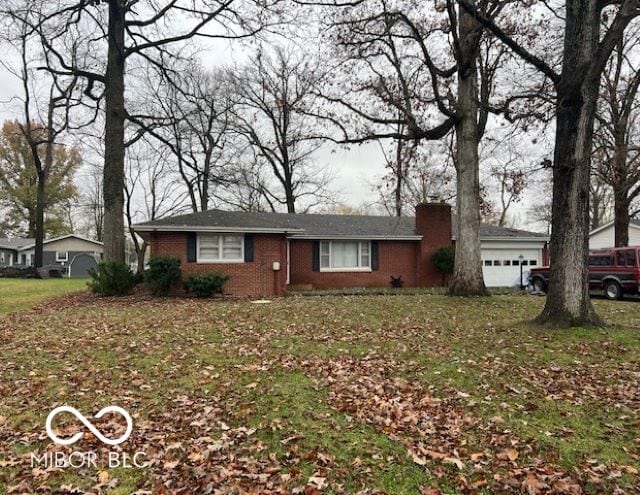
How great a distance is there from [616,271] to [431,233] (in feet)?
25.2

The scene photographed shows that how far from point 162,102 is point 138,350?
25007 mm

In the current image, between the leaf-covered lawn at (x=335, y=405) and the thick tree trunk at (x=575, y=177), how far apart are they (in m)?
0.64

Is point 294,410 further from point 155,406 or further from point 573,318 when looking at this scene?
point 573,318

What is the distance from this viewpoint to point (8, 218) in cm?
4606

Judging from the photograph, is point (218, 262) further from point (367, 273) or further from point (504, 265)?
point (504, 265)

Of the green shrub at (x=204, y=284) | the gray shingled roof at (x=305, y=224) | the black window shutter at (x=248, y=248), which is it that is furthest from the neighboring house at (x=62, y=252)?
the green shrub at (x=204, y=284)

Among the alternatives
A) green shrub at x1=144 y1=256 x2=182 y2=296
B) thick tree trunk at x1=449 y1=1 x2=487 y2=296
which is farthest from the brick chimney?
green shrub at x1=144 y1=256 x2=182 y2=296

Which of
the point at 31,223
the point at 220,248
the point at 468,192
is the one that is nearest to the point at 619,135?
the point at 468,192

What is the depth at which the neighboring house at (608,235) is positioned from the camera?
106 feet

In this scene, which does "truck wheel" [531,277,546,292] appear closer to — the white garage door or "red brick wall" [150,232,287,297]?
the white garage door

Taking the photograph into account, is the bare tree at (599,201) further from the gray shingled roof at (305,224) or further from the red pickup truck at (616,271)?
the red pickup truck at (616,271)

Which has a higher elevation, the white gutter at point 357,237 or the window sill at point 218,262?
the white gutter at point 357,237

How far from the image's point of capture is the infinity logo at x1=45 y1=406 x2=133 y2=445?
4090 mm

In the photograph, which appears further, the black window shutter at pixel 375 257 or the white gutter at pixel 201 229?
the black window shutter at pixel 375 257
